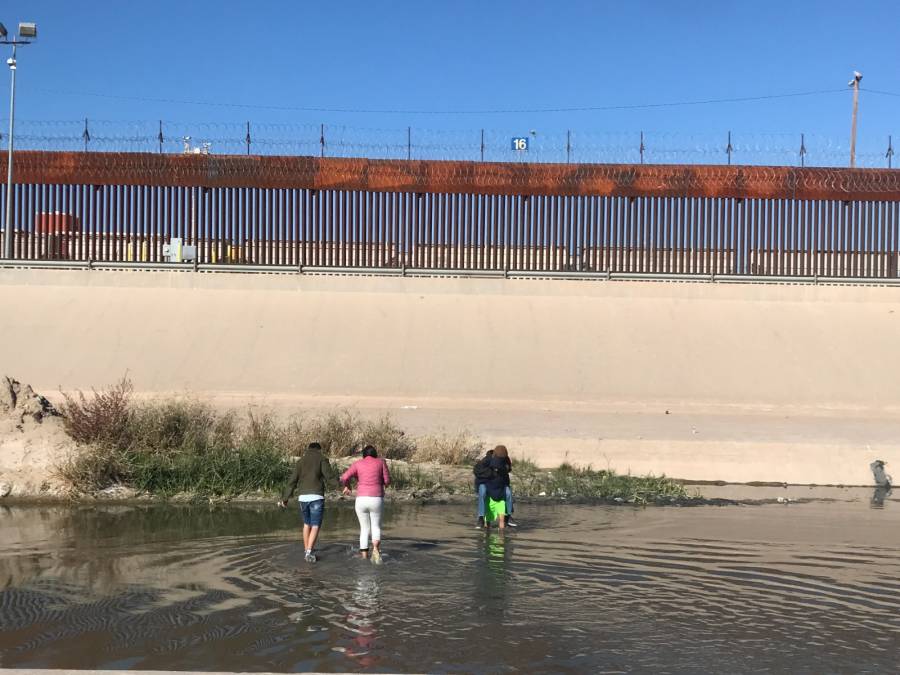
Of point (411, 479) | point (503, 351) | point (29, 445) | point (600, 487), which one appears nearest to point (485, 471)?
point (411, 479)

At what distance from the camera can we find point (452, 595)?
9.90 m

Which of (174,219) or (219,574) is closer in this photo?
(219,574)

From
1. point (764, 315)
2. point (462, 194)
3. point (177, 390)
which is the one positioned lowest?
point (177, 390)

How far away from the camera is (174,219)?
32438 millimetres

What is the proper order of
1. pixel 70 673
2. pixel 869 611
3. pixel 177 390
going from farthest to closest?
1. pixel 177 390
2. pixel 869 611
3. pixel 70 673

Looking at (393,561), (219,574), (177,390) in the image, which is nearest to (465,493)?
(393,561)

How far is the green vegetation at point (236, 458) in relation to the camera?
677 inches

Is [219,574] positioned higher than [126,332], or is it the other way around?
[126,332]

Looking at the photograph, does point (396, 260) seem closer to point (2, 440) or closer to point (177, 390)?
point (177, 390)

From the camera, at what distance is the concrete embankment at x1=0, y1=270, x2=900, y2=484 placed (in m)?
23.5

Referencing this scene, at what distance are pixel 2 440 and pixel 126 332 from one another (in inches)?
455

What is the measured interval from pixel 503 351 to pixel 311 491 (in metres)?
17.0

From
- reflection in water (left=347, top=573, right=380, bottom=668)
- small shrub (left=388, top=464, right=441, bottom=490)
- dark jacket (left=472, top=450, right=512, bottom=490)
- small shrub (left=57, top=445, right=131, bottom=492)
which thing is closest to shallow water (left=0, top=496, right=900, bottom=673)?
reflection in water (left=347, top=573, right=380, bottom=668)

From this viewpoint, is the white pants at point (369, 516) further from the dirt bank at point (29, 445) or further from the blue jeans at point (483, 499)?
the dirt bank at point (29, 445)
